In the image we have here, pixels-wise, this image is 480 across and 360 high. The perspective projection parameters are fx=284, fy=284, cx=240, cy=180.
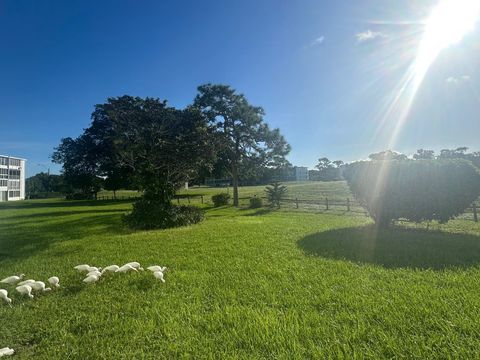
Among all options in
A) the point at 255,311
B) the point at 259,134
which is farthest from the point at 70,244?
→ the point at 259,134

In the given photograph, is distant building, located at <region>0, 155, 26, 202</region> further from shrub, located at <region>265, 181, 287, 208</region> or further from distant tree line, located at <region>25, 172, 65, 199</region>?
shrub, located at <region>265, 181, 287, 208</region>

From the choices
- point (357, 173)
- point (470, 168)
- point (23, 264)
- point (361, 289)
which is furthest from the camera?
point (357, 173)

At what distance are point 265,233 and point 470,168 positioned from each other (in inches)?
337

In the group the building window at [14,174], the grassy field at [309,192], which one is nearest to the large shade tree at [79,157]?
the grassy field at [309,192]

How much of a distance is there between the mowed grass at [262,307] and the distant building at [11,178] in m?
80.7

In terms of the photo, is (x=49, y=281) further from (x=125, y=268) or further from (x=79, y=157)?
(x=79, y=157)

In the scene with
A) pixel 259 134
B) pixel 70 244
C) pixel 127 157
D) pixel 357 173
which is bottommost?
pixel 70 244

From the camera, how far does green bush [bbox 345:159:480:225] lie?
1134 centimetres

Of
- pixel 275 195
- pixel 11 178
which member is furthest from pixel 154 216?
pixel 11 178

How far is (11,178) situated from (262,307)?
93486mm

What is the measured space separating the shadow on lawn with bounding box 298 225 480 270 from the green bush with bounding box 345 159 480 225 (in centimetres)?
91

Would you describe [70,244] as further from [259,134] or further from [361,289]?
[259,134]

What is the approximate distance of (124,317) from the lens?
14.9 feet

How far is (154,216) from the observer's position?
1591 cm
